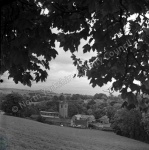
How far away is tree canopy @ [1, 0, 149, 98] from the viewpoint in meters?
3.14

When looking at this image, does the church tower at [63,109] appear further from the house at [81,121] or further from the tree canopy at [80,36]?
the tree canopy at [80,36]

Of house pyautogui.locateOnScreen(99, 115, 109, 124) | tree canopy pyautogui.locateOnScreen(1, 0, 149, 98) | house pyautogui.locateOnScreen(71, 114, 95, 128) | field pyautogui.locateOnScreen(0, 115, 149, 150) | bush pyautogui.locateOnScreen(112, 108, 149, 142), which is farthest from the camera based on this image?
house pyautogui.locateOnScreen(99, 115, 109, 124)

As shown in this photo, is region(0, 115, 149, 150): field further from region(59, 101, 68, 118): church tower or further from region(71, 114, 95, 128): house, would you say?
region(59, 101, 68, 118): church tower

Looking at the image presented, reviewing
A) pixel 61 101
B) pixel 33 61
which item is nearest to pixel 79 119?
pixel 61 101

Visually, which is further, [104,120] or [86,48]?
[104,120]

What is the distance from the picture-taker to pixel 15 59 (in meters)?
3.02

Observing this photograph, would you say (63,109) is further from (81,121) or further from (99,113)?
(81,121)

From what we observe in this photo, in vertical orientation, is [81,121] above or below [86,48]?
below

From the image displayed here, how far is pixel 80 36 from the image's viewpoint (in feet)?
13.5

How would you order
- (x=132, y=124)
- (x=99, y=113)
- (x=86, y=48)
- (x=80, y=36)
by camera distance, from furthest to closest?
(x=99, y=113)
(x=132, y=124)
(x=86, y=48)
(x=80, y=36)

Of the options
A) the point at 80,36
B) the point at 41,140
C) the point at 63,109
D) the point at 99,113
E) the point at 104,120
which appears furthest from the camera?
the point at 63,109

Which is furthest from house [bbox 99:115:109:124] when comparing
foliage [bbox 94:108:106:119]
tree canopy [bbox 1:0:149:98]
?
tree canopy [bbox 1:0:149:98]

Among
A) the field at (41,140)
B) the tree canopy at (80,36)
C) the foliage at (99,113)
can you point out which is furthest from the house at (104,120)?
the tree canopy at (80,36)

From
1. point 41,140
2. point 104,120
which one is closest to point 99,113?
point 104,120
